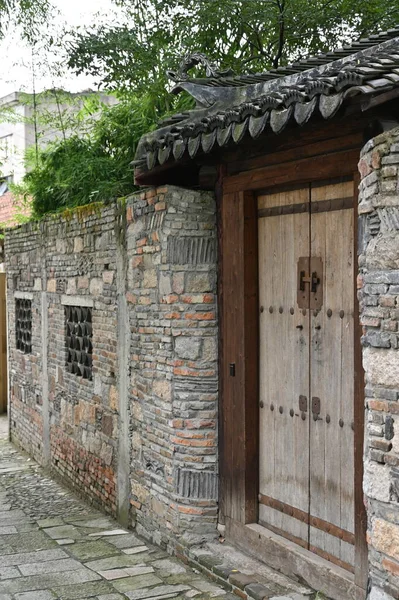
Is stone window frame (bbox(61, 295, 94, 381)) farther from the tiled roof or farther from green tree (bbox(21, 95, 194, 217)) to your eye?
the tiled roof

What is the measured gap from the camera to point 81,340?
317 inches

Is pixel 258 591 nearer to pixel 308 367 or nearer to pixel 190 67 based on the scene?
pixel 308 367

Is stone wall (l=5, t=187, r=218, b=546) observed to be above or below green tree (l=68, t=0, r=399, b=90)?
below

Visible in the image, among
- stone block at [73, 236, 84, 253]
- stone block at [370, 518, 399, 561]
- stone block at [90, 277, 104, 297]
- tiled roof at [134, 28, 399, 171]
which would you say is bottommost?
stone block at [370, 518, 399, 561]

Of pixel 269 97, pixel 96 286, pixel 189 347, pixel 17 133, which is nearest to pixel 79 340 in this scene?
pixel 96 286

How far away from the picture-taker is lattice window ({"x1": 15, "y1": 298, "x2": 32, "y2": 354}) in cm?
1004

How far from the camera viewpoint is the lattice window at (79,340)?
780 centimetres

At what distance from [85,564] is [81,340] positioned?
2.73m

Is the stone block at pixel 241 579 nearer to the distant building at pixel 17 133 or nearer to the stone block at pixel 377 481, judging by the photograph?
the stone block at pixel 377 481

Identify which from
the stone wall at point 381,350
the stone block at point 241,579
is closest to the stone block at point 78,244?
the stone block at point 241,579

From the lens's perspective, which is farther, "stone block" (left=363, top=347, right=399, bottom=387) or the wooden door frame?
the wooden door frame

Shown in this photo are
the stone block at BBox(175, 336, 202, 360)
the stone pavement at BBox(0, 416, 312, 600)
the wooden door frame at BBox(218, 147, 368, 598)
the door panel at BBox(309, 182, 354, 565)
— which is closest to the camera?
the door panel at BBox(309, 182, 354, 565)

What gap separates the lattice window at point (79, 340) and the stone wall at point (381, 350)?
432 cm

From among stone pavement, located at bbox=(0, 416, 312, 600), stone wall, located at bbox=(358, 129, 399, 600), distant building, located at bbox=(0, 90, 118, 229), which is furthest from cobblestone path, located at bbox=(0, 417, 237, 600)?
distant building, located at bbox=(0, 90, 118, 229)
